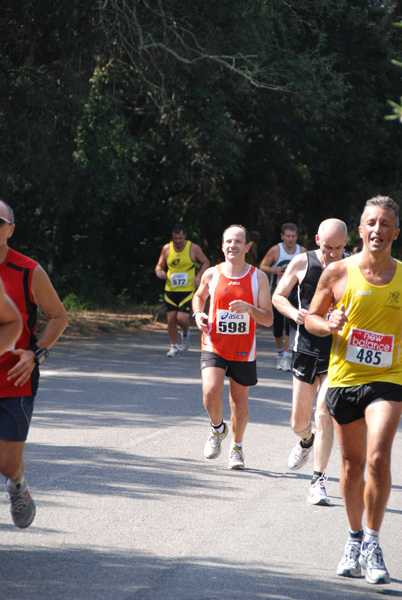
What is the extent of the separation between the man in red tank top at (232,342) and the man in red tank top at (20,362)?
7.82 ft

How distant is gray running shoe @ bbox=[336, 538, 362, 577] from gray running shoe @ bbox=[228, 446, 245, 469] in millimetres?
2355

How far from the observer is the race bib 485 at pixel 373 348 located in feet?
14.9

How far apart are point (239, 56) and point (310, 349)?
919cm

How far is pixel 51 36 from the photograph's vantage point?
14.3 metres

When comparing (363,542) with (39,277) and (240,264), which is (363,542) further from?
(240,264)

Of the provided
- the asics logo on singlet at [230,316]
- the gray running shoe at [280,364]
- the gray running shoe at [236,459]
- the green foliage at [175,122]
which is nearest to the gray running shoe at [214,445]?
the gray running shoe at [236,459]

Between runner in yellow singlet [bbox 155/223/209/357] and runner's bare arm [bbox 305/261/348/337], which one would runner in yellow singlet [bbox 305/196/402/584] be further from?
runner in yellow singlet [bbox 155/223/209/357]

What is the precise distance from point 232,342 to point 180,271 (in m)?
7.25

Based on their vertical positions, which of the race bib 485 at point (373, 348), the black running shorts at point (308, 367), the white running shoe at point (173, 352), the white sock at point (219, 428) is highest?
the race bib 485 at point (373, 348)

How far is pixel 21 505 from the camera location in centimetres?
461

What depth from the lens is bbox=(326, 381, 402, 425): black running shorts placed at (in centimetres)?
450

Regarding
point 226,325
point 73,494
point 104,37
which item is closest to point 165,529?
point 73,494

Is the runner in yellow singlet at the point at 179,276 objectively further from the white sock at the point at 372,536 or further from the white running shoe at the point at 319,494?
the white sock at the point at 372,536

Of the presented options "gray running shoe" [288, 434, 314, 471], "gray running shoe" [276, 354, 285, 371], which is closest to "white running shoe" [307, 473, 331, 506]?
"gray running shoe" [288, 434, 314, 471]
